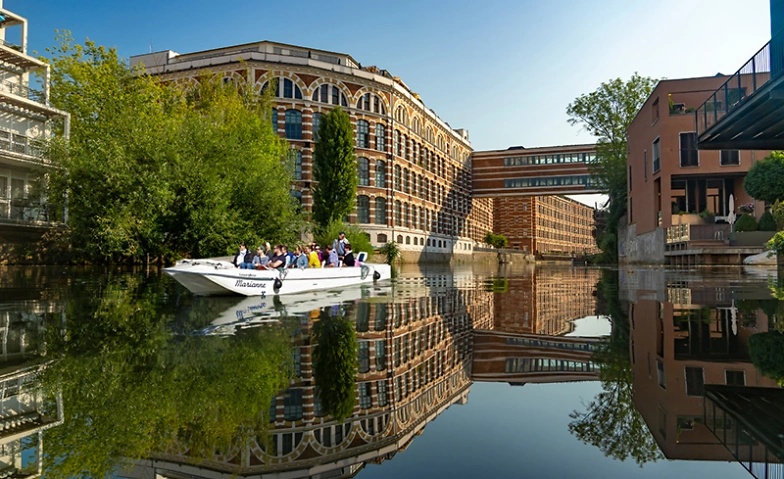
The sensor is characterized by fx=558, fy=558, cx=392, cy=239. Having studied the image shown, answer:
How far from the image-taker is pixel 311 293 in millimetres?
14312

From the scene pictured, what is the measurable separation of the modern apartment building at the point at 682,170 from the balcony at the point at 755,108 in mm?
13964

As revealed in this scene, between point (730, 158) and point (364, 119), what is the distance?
98.8 feet

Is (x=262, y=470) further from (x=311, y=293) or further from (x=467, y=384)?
(x=311, y=293)

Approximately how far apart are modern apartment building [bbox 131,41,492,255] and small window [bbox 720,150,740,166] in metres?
26.1

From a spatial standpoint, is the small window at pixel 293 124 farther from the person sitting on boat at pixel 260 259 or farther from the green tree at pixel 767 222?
the person sitting on boat at pixel 260 259

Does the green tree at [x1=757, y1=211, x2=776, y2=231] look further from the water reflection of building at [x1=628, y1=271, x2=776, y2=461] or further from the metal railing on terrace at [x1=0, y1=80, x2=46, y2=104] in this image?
the metal railing on terrace at [x1=0, y1=80, x2=46, y2=104]

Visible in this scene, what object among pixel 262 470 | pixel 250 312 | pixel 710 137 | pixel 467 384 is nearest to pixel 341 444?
pixel 262 470

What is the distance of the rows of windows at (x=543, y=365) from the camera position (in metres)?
4.87

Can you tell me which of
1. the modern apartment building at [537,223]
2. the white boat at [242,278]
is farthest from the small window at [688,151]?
the modern apartment building at [537,223]

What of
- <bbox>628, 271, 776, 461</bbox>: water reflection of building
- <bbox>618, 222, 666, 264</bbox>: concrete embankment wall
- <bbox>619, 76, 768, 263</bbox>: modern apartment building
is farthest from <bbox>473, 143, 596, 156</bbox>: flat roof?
<bbox>628, 271, 776, 461</bbox>: water reflection of building

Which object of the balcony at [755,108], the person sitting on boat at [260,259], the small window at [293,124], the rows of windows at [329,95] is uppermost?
the rows of windows at [329,95]

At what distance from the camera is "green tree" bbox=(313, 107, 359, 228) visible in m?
42.8

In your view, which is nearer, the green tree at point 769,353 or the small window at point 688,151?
the green tree at point 769,353

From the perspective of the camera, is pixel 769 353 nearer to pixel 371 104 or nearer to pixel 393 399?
pixel 393 399
